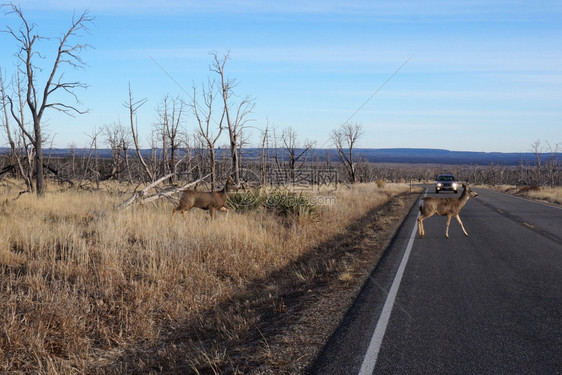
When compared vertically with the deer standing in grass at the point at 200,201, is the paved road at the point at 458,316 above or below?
below

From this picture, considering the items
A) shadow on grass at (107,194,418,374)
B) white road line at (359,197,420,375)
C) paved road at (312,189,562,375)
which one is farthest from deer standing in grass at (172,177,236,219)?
white road line at (359,197,420,375)

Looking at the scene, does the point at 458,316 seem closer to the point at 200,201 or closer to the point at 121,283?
the point at 121,283

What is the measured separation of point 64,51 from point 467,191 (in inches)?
654

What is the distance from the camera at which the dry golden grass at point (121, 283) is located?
5.10 metres

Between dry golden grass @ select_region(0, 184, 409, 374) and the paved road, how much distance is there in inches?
50.7

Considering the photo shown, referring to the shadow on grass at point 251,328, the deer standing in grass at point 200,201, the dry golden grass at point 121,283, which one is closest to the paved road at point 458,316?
the shadow on grass at point 251,328

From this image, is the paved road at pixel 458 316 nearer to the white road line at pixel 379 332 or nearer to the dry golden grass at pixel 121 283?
the white road line at pixel 379 332

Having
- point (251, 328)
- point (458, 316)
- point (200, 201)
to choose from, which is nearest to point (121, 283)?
point (251, 328)

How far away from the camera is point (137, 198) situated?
48.2ft

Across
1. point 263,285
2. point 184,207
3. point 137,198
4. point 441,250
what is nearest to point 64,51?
point 137,198

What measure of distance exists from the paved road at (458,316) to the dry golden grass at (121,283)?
129 cm

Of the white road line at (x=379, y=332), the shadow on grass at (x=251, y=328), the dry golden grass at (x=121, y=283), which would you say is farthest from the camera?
the dry golden grass at (x=121, y=283)

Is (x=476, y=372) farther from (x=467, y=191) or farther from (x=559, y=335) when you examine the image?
(x=467, y=191)

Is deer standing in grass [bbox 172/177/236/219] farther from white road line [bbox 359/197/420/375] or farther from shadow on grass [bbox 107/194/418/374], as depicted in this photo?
white road line [bbox 359/197/420/375]
